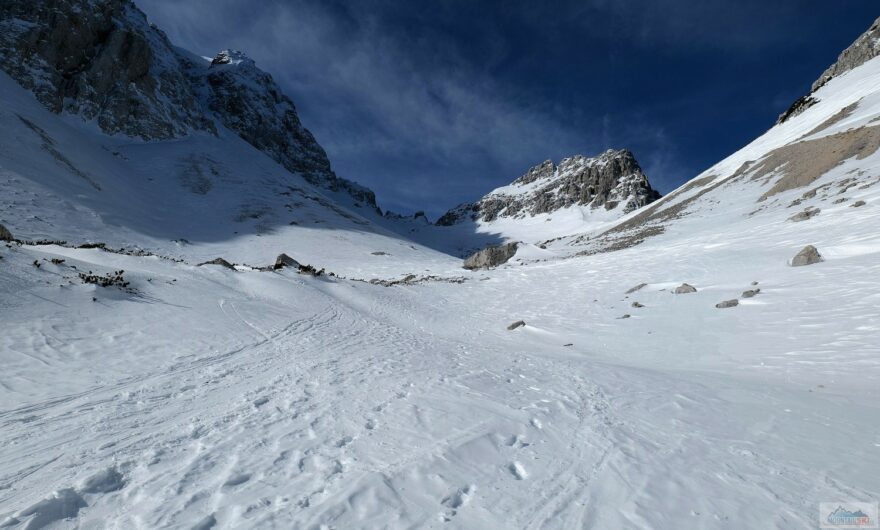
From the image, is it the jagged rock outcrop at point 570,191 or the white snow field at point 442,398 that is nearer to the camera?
the white snow field at point 442,398

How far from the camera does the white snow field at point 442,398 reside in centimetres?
357

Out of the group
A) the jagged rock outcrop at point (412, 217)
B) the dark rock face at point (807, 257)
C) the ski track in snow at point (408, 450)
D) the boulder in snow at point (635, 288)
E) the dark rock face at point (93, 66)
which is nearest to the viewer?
the ski track in snow at point (408, 450)

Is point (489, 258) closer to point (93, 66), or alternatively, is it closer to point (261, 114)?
point (93, 66)

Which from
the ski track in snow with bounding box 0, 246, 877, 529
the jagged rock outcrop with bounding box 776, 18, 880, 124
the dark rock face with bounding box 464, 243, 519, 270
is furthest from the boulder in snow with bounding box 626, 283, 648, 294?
the jagged rock outcrop with bounding box 776, 18, 880, 124

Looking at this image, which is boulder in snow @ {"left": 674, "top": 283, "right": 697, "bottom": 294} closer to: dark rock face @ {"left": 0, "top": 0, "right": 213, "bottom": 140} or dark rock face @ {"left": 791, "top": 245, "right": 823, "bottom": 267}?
dark rock face @ {"left": 791, "top": 245, "right": 823, "bottom": 267}

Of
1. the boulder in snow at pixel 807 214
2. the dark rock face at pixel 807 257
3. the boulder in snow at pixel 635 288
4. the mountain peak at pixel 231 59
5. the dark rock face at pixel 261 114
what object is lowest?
the boulder in snow at pixel 635 288

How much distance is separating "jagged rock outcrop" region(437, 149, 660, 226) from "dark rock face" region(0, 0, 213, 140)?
10986 centimetres

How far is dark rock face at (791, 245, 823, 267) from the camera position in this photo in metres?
13.3

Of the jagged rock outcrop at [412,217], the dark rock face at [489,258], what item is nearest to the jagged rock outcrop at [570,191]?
the jagged rock outcrop at [412,217]

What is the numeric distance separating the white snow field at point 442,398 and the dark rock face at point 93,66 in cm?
5916

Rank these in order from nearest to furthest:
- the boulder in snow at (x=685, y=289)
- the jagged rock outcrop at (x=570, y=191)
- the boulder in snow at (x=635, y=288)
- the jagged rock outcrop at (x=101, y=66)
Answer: the boulder in snow at (x=685, y=289) → the boulder in snow at (x=635, y=288) → the jagged rock outcrop at (x=101, y=66) → the jagged rock outcrop at (x=570, y=191)

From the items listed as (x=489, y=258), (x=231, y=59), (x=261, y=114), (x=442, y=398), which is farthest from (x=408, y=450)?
(x=231, y=59)

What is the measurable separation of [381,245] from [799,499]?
150 feet

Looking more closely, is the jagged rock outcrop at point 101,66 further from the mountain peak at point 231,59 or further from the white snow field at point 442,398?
the white snow field at point 442,398
